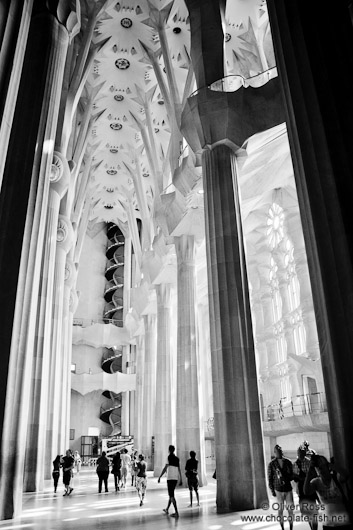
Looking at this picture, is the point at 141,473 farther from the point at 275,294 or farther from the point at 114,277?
the point at 114,277

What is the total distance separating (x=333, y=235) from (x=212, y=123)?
20.7 ft

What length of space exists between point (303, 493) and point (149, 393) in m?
24.6

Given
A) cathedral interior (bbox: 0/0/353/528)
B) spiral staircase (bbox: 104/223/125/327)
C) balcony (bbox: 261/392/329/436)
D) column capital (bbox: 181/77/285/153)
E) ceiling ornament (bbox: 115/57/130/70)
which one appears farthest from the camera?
spiral staircase (bbox: 104/223/125/327)

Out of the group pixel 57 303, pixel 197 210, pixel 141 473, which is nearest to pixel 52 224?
pixel 57 303

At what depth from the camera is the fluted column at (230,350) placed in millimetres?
9555

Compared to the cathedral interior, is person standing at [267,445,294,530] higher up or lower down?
lower down

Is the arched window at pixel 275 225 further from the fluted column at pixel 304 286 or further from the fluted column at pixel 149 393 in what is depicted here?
the fluted column at pixel 149 393

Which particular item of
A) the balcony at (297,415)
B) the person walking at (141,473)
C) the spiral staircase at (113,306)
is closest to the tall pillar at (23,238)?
the person walking at (141,473)

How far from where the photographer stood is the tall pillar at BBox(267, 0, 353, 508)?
6516 millimetres

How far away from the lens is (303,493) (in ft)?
16.7

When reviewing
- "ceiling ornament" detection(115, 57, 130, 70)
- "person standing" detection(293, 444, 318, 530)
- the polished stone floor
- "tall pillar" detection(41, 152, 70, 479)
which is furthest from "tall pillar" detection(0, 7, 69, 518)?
"ceiling ornament" detection(115, 57, 130, 70)

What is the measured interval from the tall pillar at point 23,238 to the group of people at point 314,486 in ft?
15.4

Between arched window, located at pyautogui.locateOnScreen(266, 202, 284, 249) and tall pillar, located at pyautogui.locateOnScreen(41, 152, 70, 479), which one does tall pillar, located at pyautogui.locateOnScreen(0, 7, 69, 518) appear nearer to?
tall pillar, located at pyautogui.locateOnScreen(41, 152, 70, 479)

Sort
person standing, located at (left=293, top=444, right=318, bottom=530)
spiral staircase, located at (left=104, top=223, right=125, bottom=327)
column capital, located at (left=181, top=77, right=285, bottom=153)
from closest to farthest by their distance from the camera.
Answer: person standing, located at (left=293, top=444, right=318, bottom=530) < column capital, located at (left=181, top=77, right=285, bottom=153) < spiral staircase, located at (left=104, top=223, right=125, bottom=327)
